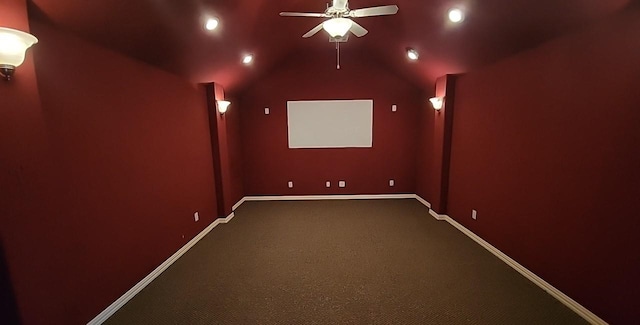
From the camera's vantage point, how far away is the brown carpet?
2.11m

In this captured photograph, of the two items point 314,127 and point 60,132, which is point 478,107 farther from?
point 60,132

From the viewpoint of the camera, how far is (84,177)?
1992mm

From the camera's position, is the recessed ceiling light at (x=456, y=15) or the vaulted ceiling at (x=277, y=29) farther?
the recessed ceiling light at (x=456, y=15)

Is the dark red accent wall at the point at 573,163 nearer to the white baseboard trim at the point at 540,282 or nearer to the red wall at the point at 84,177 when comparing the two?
the white baseboard trim at the point at 540,282

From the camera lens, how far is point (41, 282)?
1619mm

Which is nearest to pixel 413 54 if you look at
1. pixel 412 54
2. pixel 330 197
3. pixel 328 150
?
pixel 412 54

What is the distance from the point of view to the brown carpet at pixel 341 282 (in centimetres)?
211

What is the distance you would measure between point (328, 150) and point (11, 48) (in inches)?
173

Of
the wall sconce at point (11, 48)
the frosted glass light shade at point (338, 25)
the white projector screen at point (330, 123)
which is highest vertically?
the frosted glass light shade at point (338, 25)

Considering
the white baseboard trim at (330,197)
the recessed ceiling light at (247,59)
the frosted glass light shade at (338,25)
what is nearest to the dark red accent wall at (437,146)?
the white baseboard trim at (330,197)

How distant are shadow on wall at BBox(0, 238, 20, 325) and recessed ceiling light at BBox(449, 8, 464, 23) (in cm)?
369

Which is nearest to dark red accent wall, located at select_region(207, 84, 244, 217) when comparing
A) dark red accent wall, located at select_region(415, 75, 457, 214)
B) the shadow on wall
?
the shadow on wall

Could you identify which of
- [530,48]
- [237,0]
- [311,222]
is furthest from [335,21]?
[311,222]

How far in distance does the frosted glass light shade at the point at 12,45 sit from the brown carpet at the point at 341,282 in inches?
75.0
